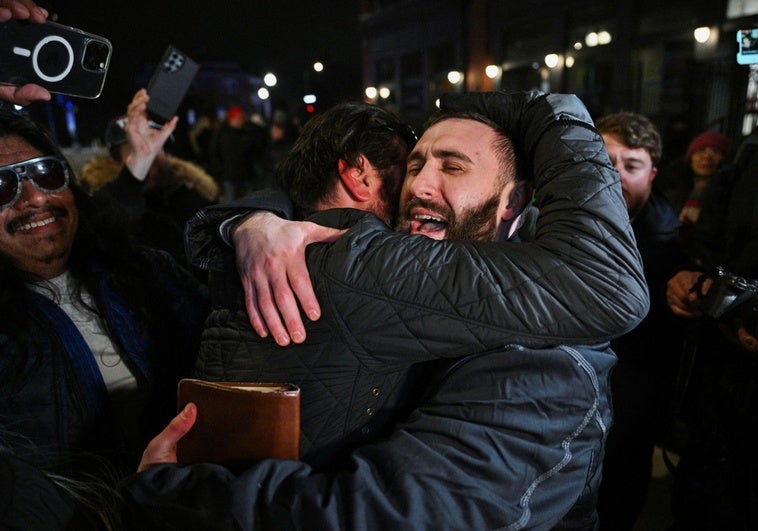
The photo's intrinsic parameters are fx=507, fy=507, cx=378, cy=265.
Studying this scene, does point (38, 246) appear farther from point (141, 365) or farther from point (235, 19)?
point (235, 19)

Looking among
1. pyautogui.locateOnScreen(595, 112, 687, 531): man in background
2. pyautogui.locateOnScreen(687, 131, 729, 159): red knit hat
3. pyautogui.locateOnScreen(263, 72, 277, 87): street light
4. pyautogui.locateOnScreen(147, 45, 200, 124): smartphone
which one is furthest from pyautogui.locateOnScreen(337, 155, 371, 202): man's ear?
pyautogui.locateOnScreen(263, 72, 277, 87): street light

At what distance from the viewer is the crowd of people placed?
4.05ft

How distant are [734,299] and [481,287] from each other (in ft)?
4.52

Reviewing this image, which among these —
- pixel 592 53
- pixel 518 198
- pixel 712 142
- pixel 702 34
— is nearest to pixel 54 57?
pixel 518 198

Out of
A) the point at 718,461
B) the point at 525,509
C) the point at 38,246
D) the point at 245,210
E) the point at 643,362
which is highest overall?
the point at 245,210

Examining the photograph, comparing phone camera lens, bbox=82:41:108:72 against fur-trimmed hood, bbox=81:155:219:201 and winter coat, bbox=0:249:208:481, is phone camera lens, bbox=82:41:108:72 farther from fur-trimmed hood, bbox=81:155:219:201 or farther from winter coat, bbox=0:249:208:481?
fur-trimmed hood, bbox=81:155:219:201

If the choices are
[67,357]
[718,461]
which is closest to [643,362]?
[718,461]

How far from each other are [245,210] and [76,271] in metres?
1.13

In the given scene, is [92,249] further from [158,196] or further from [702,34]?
[702,34]

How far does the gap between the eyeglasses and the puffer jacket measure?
133cm

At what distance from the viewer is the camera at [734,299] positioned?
6.50 feet

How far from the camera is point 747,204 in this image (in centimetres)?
283

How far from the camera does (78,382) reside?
1964 millimetres

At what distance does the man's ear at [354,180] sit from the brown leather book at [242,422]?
92cm
